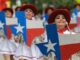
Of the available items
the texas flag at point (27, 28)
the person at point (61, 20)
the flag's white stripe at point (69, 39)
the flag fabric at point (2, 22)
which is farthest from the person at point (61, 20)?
the flag fabric at point (2, 22)

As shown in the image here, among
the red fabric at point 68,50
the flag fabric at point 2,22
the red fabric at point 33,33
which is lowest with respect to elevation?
the red fabric at point 68,50

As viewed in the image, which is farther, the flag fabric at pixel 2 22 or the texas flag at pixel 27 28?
the flag fabric at pixel 2 22

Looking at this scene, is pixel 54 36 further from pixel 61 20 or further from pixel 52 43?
pixel 61 20

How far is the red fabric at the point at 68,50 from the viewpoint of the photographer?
6.60 m

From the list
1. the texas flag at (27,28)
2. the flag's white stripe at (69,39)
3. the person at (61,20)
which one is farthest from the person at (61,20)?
the flag's white stripe at (69,39)

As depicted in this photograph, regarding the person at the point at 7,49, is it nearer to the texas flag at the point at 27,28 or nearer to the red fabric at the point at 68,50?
the texas flag at the point at 27,28

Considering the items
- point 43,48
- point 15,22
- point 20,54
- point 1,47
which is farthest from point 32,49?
point 15,22

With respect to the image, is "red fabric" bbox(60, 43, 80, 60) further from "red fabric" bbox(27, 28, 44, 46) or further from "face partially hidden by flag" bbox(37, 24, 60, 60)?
"red fabric" bbox(27, 28, 44, 46)

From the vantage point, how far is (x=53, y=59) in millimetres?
6570

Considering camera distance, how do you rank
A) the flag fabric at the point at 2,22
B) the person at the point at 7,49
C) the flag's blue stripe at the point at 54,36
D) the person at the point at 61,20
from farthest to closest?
A: the flag fabric at the point at 2,22 → the person at the point at 7,49 → the person at the point at 61,20 → the flag's blue stripe at the point at 54,36

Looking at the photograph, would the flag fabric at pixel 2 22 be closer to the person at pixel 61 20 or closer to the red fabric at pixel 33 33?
the red fabric at pixel 33 33

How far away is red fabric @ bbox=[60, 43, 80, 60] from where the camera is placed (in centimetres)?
660

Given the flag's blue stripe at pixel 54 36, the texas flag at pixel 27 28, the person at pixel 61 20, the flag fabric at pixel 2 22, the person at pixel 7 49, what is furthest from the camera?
the flag fabric at pixel 2 22

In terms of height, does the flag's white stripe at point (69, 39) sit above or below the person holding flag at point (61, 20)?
below
